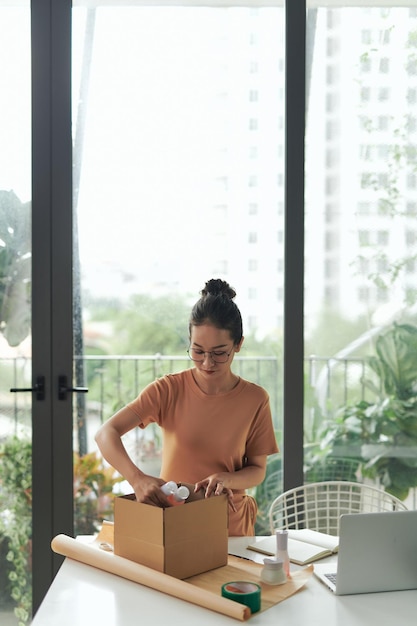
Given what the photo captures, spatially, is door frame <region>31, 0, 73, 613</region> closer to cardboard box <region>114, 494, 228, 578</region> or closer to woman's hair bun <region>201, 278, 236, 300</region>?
woman's hair bun <region>201, 278, 236, 300</region>

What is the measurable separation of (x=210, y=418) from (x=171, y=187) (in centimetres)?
116

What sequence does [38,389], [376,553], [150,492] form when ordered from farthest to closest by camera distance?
[38,389], [150,492], [376,553]

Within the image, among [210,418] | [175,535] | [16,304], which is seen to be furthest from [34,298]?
[175,535]

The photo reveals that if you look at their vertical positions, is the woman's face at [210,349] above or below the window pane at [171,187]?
below

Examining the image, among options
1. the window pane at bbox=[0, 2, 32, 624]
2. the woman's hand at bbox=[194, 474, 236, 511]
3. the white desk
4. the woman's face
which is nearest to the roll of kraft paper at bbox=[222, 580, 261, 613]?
the white desk

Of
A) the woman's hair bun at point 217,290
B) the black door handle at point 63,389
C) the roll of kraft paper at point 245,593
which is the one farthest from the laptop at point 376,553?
the black door handle at point 63,389

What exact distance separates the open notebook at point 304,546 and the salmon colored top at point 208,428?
178 mm

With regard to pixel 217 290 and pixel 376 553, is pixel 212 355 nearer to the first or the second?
pixel 217 290

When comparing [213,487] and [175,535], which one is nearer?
[175,535]

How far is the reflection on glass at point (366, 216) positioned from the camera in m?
3.07

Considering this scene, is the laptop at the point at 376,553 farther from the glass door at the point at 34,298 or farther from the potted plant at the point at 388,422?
the glass door at the point at 34,298

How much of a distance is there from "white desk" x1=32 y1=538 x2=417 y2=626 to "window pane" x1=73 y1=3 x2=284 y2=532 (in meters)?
1.35

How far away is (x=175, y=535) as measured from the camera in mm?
1795

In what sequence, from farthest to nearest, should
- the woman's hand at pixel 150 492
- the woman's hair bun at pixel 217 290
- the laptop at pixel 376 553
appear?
the woman's hair bun at pixel 217 290 → the woman's hand at pixel 150 492 → the laptop at pixel 376 553
